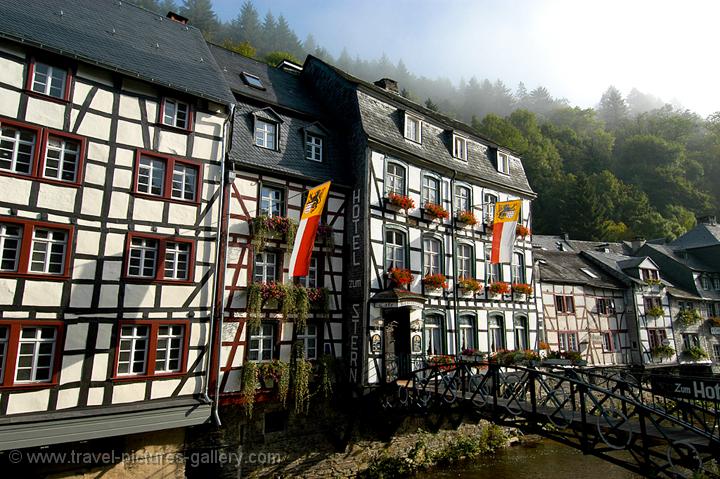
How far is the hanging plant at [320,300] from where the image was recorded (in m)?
14.3

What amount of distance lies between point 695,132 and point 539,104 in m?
37.9

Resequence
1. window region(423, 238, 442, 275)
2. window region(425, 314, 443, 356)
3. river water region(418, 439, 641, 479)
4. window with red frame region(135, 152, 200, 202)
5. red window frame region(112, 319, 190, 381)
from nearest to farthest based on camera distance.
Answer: red window frame region(112, 319, 190, 381) → window with red frame region(135, 152, 200, 202) → river water region(418, 439, 641, 479) → window region(425, 314, 443, 356) → window region(423, 238, 442, 275)

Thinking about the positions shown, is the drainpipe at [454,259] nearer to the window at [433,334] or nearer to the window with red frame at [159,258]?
the window at [433,334]

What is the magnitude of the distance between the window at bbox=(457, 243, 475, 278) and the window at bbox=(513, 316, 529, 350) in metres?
3.36

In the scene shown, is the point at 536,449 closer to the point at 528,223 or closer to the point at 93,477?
the point at 528,223

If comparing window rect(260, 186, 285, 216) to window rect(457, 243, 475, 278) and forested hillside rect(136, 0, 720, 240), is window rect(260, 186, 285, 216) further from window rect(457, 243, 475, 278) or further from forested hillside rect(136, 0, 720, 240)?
forested hillside rect(136, 0, 720, 240)

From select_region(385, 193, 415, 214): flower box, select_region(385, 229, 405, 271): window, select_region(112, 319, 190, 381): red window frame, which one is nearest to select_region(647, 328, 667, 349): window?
select_region(385, 229, 405, 271): window

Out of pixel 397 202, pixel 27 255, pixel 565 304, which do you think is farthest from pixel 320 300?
pixel 565 304

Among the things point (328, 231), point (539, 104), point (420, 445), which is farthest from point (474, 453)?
point (539, 104)

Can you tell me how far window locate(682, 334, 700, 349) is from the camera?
30.8 metres

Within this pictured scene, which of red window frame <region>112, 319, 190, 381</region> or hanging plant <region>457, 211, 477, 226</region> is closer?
red window frame <region>112, 319, 190, 381</region>

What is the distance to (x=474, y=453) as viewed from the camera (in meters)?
17.8

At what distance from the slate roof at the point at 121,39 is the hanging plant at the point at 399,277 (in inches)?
297

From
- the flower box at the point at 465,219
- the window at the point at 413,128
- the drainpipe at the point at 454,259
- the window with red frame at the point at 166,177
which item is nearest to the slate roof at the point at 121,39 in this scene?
the window with red frame at the point at 166,177
